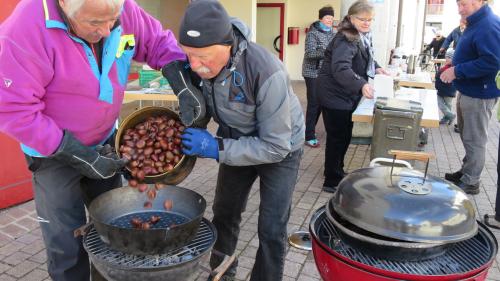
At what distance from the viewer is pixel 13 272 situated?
3.14 m

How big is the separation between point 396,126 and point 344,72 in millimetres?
760

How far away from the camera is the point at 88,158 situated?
78.1 inches

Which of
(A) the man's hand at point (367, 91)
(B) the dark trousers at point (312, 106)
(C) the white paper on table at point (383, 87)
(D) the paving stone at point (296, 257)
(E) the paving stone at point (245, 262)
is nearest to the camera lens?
(E) the paving stone at point (245, 262)

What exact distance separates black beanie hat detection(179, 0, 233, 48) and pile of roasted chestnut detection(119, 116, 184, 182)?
1.73 feet

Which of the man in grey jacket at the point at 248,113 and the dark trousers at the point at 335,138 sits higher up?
the man in grey jacket at the point at 248,113

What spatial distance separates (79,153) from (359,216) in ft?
4.22

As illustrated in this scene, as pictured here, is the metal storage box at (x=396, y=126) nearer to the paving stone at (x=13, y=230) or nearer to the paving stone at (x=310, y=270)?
the paving stone at (x=310, y=270)

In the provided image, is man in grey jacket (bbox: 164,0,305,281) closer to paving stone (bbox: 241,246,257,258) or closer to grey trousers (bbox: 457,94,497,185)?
paving stone (bbox: 241,246,257,258)

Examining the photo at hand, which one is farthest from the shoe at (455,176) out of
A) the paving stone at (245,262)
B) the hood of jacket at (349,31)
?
the paving stone at (245,262)

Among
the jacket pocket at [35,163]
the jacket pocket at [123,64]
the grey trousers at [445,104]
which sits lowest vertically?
the grey trousers at [445,104]

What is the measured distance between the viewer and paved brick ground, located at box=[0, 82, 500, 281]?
322 cm

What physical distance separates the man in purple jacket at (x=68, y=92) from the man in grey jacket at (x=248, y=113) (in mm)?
373

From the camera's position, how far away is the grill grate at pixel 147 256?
1793 mm

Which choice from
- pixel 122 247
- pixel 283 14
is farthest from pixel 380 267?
pixel 283 14
